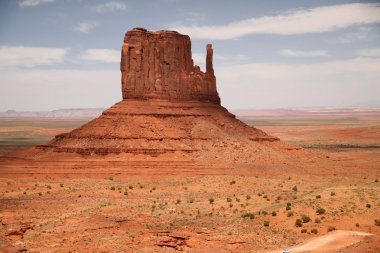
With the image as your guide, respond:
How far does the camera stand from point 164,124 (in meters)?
76.5

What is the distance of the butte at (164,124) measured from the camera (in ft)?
238

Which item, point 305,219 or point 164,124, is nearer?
point 305,219

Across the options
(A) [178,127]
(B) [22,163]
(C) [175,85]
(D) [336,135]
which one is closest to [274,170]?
(A) [178,127]

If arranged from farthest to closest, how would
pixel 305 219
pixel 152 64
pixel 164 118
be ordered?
pixel 152 64 < pixel 164 118 < pixel 305 219

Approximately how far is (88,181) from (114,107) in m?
18.6

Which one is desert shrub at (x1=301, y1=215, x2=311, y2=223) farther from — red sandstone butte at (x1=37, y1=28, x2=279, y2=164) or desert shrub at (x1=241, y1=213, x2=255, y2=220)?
red sandstone butte at (x1=37, y1=28, x2=279, y2=164)

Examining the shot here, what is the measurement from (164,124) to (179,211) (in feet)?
108

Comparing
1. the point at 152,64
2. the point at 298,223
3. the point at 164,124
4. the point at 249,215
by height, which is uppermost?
the point at 152,64

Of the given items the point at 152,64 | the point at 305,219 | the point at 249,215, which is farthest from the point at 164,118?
the point at 305,219

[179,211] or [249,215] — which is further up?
[249,215]

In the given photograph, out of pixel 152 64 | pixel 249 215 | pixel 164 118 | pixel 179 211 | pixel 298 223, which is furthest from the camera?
pixel 152 64

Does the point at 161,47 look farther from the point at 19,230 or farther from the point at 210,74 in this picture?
the point at 19,230

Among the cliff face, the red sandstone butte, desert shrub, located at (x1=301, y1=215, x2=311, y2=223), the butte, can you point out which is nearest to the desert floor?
desert shrub, located at (x1=301, y1=215, x2=311, y2=223)

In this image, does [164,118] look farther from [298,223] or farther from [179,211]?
[298,223]
